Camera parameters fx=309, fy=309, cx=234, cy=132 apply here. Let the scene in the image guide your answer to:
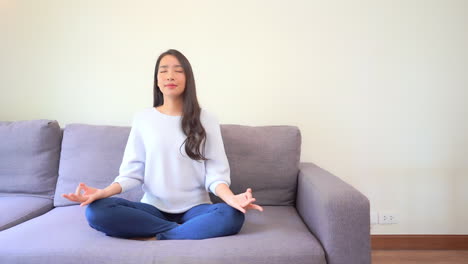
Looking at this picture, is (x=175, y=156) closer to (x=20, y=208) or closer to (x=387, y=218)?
(x=20, y=208)

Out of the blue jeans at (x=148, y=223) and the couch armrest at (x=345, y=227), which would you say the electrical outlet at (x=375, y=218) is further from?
the blue jeans at (x=148, y=223)

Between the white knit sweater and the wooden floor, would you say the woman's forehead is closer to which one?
the white knit sweater

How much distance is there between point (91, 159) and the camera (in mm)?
1596

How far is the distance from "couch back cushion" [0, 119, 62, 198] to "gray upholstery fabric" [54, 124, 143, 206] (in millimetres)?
90

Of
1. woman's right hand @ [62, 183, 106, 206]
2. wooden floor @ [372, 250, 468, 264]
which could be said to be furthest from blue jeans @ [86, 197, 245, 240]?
wooden floor @ [372, 250, 468, 264]

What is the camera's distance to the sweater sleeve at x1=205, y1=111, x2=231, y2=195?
1335 millimetres

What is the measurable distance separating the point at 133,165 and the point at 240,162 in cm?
52

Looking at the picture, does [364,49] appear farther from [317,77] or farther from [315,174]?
[315,174]

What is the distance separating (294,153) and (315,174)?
0.63ft

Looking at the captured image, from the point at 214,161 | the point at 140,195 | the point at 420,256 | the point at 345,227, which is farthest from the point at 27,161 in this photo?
the point at 420,256

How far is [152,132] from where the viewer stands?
137cm

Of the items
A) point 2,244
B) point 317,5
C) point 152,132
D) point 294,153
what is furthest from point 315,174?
point 2,244

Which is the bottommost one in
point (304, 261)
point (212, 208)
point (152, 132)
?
point (304, 261)

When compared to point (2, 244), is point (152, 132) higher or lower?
higher
